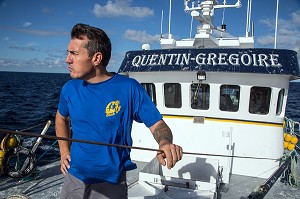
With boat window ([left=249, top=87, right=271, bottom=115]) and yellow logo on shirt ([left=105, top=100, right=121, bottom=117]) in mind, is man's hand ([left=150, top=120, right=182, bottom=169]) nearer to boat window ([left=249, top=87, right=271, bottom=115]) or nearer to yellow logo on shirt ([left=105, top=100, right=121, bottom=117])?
yellow logo on shirt ([left=105, top=100, right=121, bottom=117])

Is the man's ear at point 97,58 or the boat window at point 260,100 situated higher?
the man's ear at point 97,58

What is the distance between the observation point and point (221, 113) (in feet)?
23.5

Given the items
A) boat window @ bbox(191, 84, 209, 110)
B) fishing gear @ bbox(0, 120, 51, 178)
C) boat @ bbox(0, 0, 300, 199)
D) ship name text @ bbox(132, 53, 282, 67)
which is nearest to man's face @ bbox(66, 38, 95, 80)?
boat @ bbox(0, 0, 300, 199)

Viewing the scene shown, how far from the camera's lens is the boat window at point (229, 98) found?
703 cm

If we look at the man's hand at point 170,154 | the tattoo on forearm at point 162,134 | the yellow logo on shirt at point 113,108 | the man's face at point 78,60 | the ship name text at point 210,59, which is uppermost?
the ship name text at point 210,59

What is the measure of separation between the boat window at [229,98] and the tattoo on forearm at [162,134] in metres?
5.06

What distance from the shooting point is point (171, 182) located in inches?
213

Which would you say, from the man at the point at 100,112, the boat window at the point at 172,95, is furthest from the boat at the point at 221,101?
the man at the point at 100,112

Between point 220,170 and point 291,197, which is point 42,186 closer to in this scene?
point 220,170

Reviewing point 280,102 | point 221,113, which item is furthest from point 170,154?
point 280,102

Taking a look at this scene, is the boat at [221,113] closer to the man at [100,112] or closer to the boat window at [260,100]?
the boat window at [260,100]

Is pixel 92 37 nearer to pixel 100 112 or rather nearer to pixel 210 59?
pixel 100 112

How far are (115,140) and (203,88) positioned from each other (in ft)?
16.9

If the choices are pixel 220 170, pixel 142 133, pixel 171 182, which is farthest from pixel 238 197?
pixel 142 133
